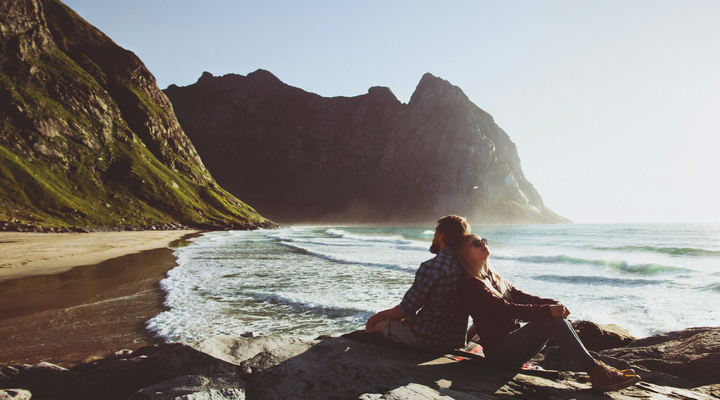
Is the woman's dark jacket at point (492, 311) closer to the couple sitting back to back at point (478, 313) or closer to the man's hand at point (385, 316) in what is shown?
the couple sitting back to back at point (478, 313)

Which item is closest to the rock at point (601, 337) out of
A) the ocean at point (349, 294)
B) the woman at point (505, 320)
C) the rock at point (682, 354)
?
the rock at point (682, 354)

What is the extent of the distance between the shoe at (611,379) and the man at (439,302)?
4.41ft

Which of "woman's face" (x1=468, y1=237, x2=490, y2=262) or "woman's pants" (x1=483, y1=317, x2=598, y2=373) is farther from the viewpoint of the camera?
"woman's face" (x1=468, y1=237, x2=490, y2=262)

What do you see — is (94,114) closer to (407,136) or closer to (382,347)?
(382,347)

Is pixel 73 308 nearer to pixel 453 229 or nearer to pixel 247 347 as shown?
pixel 247 347

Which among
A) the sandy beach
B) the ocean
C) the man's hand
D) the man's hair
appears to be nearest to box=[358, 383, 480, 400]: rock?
the man's hand

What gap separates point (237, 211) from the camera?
310ft

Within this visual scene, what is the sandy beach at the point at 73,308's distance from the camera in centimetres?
629

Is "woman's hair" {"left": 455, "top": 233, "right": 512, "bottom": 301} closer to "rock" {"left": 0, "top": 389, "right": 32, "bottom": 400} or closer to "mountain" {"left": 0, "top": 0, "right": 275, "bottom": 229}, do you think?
"rock" {"left": 0, "top": 389, "right": 32, "bottom": 400}

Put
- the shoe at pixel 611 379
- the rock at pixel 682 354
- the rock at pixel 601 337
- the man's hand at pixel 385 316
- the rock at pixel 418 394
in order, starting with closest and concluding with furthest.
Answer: the rock at pixel 418 394, the shoe at pixel 611 379, the man's hand at pixel 385 316, the rock at pixel 682 354, the rock at pixel 601 337

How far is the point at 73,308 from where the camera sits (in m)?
9.12

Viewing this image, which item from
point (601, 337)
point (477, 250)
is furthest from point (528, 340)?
point (601, 337)

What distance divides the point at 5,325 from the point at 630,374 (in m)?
11.7

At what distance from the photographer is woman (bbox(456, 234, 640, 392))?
3564 mm
